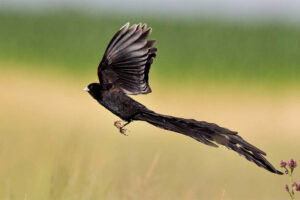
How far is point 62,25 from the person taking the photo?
37.0ft

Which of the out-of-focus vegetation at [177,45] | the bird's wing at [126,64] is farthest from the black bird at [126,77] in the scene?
the out-of-focus vegetation at [177,45]

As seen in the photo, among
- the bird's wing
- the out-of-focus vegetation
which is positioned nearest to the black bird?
the bird's wing

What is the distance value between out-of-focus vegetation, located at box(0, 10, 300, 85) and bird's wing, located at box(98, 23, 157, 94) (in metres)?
6.67

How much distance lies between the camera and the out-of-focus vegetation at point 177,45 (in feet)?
34.7

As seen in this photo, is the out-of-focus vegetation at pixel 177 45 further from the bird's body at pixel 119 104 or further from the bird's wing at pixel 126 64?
the bird's body at pixel 119 104

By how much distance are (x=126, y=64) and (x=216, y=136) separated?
0.77 meters

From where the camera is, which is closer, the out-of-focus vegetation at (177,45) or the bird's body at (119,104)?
the bird's body at (119,104)

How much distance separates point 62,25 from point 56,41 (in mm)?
379

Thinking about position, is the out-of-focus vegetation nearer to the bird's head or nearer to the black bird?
the black bird

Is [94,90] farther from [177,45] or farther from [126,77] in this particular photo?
[177,45]

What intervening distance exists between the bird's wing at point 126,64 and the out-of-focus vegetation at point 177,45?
6672 mm

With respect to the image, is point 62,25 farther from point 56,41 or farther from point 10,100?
point 10,100

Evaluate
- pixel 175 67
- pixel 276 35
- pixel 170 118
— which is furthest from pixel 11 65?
pixel 170 118

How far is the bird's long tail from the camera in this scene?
2.77 metres
